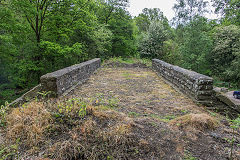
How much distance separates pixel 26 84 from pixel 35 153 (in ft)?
35.1

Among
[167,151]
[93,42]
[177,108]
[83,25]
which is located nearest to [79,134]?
[167,151]

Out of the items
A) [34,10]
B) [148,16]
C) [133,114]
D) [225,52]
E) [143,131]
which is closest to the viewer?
[143,131]

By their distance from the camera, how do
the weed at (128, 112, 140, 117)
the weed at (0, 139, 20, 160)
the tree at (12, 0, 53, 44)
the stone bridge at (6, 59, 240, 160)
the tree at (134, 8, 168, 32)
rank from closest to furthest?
the weed at (0, 139, 20, 160), the stone bridge at (6, 59, 240, 160), the weed at (128, 112, 140, 117), the tree at (12, 0, 53, 44), the tree at (134, 8, 168, 32)

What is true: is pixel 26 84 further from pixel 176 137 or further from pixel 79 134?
pixel 176 137

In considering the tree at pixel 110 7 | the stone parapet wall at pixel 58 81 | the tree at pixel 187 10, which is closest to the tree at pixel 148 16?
the tree at pixel 187 10

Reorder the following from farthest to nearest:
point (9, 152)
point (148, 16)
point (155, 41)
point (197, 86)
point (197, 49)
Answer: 1. point (148, 16)
2. point (197, 49)
3. point (155, 41)
4. point (197, 86)
5. point (9, 152)

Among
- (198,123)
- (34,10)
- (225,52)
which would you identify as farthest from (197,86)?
(225,52)

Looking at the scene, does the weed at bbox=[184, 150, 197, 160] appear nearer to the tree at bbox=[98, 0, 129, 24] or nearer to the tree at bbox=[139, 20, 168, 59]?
the tree at bbox=[139, 20, 168, 59]

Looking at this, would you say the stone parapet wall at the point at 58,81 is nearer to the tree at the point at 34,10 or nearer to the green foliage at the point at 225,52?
the tree at the point at 34,10

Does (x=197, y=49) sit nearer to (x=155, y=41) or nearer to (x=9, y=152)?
(x=155, y=41)

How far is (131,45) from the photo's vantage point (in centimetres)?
1898

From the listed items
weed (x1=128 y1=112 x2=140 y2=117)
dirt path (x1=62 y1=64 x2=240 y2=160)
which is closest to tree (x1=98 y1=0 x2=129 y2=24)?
dirt path (x1=62 y1=64 x2=240 y2=160)

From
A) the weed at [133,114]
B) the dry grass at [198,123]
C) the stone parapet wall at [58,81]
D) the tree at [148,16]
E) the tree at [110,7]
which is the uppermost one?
the tree at [148,16]

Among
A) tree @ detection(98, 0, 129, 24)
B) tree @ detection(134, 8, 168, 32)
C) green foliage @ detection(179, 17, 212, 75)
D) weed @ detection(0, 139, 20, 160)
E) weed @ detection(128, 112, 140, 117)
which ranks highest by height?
tree @ detection(134, 8, 168, 32)
